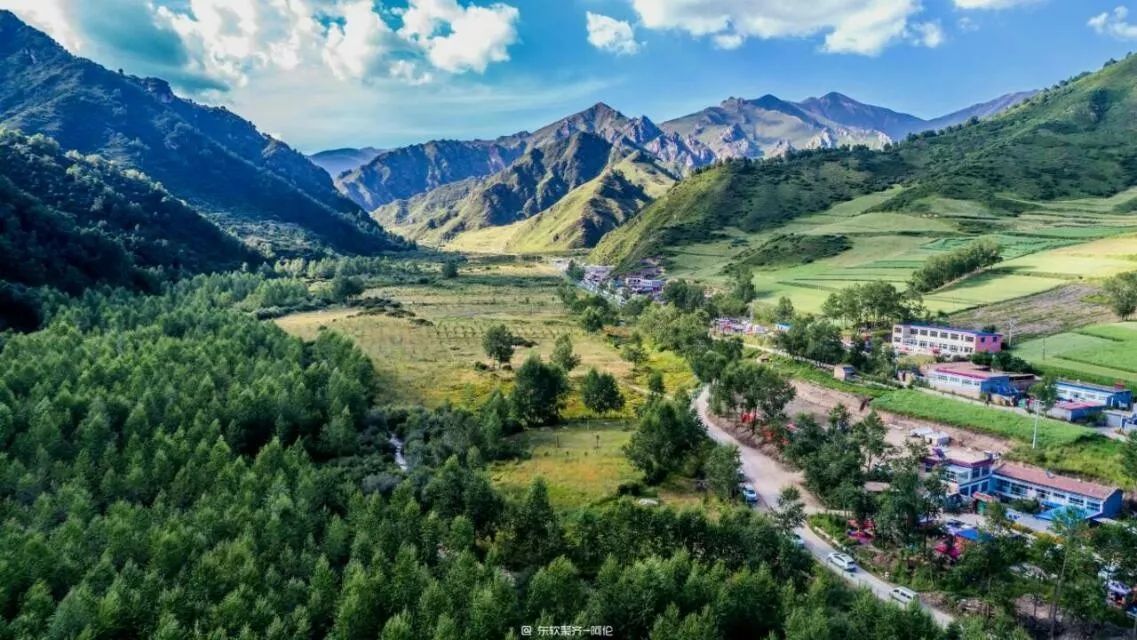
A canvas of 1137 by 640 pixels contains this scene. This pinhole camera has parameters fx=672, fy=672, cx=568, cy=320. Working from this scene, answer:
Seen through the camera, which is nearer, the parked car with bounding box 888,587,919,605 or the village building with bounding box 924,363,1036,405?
the parked car with bounding box 888,587,919,605

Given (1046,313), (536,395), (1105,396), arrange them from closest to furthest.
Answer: (1105,396) → (536,395) → (1046,313)

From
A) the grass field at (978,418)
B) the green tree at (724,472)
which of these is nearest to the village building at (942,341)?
the grass field at (978,418)

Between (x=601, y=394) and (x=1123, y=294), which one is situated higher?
(x=1123, y=294)

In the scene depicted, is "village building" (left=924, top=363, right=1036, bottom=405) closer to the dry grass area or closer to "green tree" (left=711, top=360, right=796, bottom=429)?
the dry grass area

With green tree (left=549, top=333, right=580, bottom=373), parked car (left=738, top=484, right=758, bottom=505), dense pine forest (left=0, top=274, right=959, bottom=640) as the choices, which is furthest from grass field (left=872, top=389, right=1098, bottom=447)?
green tree (left=549, top=333, right=580, bottom=373)

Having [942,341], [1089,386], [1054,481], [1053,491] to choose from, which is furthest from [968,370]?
[1053,491]

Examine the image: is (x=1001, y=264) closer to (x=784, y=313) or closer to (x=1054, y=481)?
(x=784, y=313)
